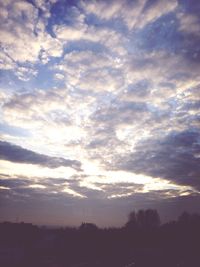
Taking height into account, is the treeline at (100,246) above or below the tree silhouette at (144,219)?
below

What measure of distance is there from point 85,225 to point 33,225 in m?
20.4

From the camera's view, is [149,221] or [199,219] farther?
[199,219]

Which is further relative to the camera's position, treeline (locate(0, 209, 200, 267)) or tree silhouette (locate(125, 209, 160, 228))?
tree silhouette (locate(125, 209, 160, 228))

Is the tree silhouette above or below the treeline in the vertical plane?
above

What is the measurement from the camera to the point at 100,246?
57.5 m

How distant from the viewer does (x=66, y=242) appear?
63.9 meters

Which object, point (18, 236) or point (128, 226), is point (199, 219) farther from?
point (18, 236)

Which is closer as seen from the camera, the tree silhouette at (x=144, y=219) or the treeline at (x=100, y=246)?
the treeline at (x=100, y=246)

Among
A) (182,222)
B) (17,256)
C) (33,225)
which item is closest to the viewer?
(17,256)

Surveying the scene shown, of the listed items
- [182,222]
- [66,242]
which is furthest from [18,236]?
[182,222]

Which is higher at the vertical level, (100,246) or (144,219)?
(144,219)

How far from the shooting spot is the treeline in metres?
35.9

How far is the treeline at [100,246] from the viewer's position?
35938 millimetres

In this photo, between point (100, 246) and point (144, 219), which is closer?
point (100, 246)
